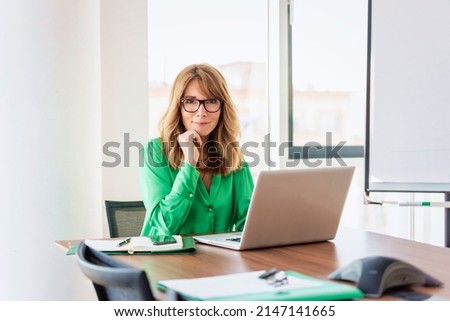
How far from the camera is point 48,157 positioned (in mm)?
2717

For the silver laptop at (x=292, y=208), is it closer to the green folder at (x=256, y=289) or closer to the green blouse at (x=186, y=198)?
the green blouse at (x=186, y=198)

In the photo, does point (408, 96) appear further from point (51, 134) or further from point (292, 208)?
point (51, 134)

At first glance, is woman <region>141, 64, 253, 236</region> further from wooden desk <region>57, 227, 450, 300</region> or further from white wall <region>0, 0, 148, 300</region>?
white wall <region>0, 0, 148, 300</region>

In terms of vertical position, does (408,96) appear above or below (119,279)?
above

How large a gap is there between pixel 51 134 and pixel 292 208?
1246mm

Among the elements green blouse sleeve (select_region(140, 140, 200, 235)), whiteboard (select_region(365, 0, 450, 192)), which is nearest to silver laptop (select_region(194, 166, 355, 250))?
green blouse sleeve (select_region(140, 140, 200, 235))

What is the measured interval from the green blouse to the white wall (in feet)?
1.65

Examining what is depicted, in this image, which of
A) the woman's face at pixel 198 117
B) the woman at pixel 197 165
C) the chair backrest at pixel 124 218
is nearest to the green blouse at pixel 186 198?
the woman at pixel 197 165

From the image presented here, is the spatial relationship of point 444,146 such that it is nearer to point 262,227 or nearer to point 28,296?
point 262,227

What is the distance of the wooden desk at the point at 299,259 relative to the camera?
5.20ft

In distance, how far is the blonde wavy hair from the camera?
2545 millimetres

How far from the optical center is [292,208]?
194 cm

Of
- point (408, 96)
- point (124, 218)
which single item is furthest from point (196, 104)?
point (408, 96)
